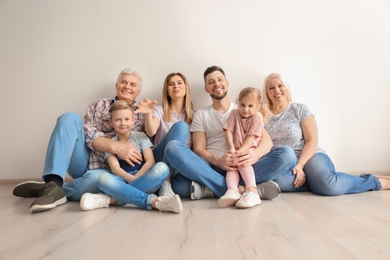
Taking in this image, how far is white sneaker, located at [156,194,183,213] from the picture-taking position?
61.9 inches

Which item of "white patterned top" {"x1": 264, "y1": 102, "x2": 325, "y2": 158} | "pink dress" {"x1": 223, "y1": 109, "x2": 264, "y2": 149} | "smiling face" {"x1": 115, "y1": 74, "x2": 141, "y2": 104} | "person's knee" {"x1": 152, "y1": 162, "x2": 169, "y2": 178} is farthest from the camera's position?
"smiling face" {"x1": 115, "y1": 74, "x2": 141, "y2": 104}

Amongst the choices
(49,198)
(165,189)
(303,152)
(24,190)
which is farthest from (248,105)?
(24,190)

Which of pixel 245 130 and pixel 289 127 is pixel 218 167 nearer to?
pixel 245 130

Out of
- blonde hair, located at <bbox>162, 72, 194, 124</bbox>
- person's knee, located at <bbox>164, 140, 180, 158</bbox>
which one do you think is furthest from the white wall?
person's knee, located at <bbox>164, 140, 180, 158</bbox>

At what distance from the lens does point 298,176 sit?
2.08 meters

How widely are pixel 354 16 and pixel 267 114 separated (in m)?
1.26

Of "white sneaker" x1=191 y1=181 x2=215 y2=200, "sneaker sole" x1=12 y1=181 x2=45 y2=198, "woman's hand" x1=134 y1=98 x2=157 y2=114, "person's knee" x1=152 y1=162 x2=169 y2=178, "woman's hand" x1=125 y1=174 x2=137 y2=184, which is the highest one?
"woman's hand" x1=134 y1=98 x2=157 y2=114

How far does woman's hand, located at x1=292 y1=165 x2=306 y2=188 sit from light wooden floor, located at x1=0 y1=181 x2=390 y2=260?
0.92 ft

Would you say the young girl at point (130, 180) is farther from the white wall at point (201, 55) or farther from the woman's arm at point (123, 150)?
the white wall at point (201, 55)

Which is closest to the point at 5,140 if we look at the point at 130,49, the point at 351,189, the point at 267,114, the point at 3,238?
the point at 130,49

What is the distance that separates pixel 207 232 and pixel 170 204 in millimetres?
392

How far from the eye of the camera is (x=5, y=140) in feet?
9.09

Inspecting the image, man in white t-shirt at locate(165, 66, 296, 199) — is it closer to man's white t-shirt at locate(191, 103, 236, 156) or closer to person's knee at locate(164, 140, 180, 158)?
person's knee at locate(164, 140, 180, 158)

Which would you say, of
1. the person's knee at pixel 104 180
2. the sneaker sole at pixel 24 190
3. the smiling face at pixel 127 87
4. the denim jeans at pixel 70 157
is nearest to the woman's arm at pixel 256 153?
the person's knee at pixel 104 180
